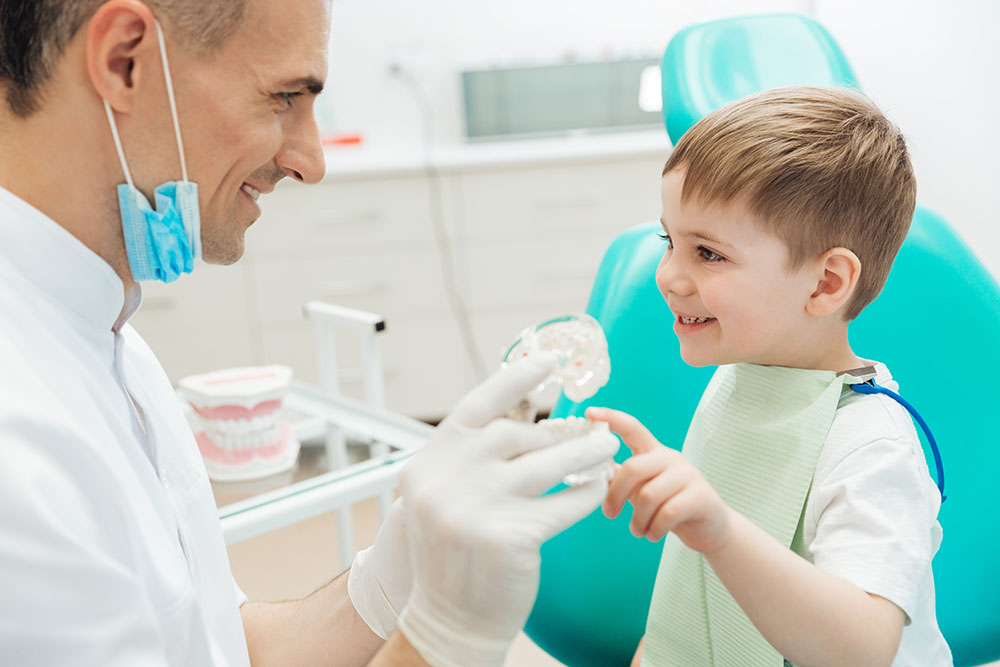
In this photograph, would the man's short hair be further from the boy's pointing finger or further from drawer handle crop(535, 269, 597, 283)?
drawer handle crop(535, 269, 597, 283)

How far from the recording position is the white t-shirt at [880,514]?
82 cm

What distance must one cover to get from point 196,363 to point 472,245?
104cm

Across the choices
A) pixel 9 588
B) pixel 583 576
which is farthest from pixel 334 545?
pixel 9 588

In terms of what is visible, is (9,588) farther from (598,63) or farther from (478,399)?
(598,63)

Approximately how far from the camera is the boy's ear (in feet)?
3.01

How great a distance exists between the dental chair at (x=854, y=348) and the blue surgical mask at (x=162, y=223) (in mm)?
528

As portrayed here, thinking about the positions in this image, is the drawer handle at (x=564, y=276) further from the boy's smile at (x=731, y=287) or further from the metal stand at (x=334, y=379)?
the boy's smile at (x=731, y=287)

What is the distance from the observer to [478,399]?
0.74 metres

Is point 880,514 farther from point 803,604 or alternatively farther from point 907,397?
point 907,397

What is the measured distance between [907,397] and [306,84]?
31.7 inches

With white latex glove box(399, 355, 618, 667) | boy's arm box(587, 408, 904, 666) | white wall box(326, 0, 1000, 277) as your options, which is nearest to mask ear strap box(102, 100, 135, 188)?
white latex glove box(399, 355, 618, 667)

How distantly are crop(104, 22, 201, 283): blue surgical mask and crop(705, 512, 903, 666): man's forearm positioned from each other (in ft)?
1.86

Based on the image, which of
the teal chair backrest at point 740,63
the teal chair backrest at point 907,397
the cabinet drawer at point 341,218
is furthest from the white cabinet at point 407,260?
the teal chair backrest at point 907,397

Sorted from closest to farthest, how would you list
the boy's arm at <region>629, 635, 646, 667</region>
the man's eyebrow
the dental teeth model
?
the man's eyebrow
the boy's arm at <region>629, 635, 646, 667</region>
the dental teeth model
